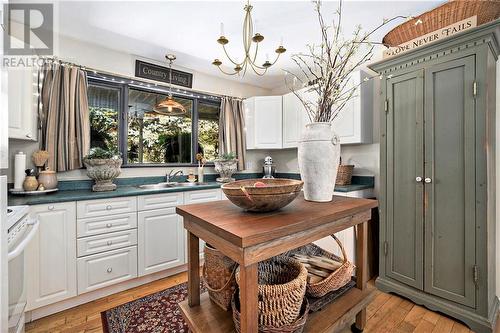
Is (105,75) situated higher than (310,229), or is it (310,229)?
(105,75)

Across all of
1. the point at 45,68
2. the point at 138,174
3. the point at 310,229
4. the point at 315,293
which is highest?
the point at 45,68

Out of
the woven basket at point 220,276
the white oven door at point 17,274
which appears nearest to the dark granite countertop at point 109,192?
the white oven door at point 17,274

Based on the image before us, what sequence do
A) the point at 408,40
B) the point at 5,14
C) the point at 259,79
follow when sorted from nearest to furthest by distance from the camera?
the point at 5,14 < the point at 408,40 < the point at 259,79

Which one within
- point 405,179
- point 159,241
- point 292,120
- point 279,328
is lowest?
point 159,241

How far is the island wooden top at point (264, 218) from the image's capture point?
2.43 ft

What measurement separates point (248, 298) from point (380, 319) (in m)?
1.57

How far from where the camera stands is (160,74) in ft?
9.52

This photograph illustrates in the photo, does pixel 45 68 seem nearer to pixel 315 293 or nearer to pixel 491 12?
pixel 315 293

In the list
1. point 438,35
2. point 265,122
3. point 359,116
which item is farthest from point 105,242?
point 438,35

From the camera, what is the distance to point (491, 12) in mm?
1520

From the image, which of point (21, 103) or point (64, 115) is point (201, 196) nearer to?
point (64, 115)

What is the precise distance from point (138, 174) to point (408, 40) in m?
3.10

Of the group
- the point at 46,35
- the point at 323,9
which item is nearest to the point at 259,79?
the point at 323,9

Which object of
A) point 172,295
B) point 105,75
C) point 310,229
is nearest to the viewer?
point 310,229
